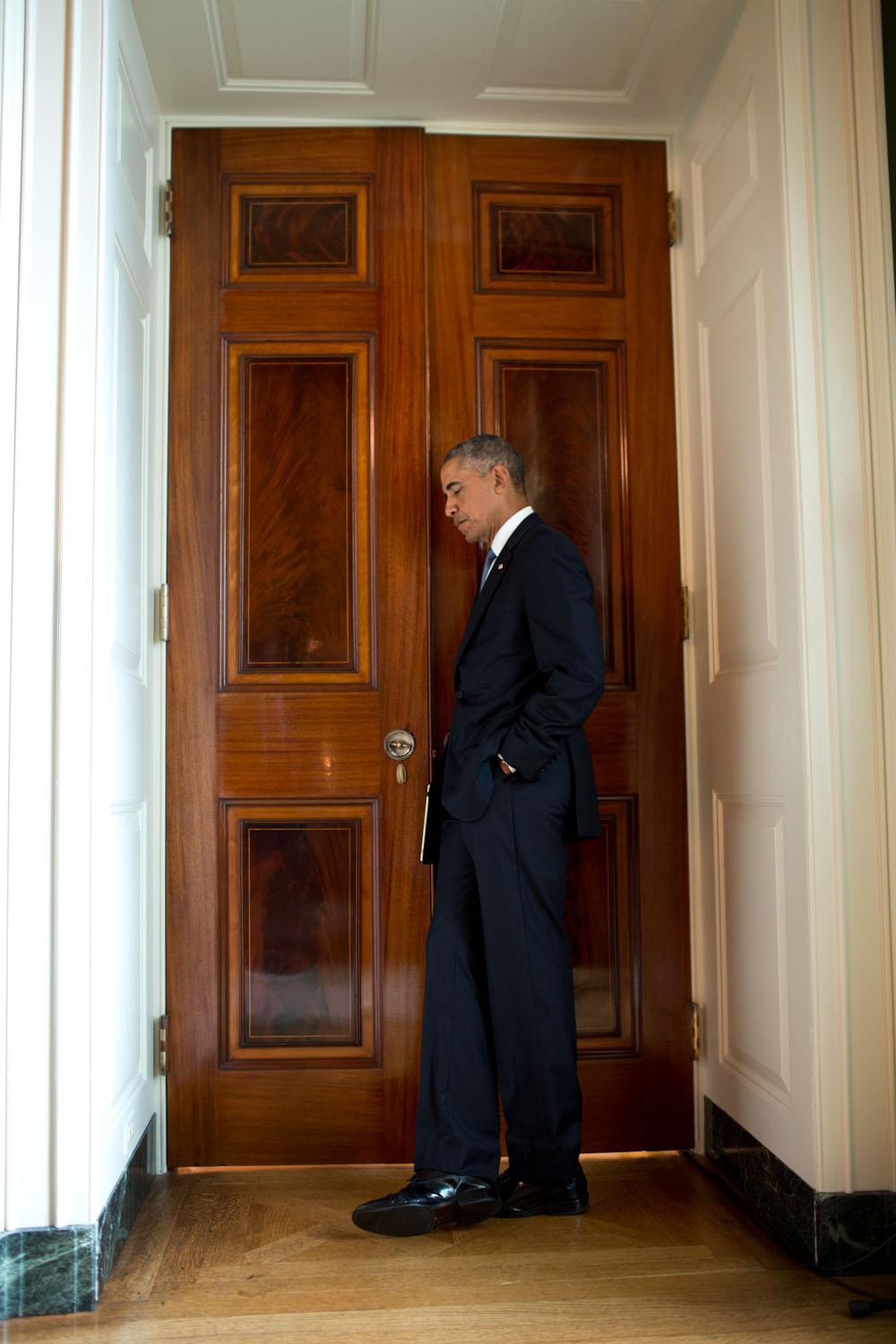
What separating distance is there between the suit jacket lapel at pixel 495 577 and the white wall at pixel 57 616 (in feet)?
2.49

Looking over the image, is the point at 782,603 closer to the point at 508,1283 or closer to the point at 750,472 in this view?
the point at 750,472

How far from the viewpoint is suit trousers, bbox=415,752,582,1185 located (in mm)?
2385

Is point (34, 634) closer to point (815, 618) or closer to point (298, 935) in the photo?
point (298, 935)

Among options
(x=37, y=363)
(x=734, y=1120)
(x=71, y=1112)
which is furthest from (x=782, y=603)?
(x=71, y=1112)

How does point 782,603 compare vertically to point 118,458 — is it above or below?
below

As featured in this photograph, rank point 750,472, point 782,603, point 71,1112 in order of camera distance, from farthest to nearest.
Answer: point 750,472 → point 782,603 → point 71,1112

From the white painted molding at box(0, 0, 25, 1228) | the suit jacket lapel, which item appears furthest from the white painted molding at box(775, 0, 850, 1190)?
the white painted molding at box(0, 0, 25, 1228)

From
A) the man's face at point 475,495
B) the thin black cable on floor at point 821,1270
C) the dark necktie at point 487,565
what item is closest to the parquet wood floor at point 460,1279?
the thin black cable on floor at point 821,1270

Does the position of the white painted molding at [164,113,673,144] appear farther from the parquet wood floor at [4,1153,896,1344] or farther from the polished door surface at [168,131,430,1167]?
the parquet wood floor at [4,1153,896,1344]

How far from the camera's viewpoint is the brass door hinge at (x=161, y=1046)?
2.69 metres

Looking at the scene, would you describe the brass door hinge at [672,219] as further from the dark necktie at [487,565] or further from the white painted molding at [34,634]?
the white painted molding at [34,634]

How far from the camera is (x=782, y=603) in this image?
227 cm

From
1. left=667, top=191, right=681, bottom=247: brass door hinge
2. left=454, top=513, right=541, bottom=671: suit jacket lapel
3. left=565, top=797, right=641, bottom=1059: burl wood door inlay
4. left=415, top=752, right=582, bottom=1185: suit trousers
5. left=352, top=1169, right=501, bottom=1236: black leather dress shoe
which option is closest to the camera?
left=352, top=1169, right=501, bottom=1236: black leather dress shoe

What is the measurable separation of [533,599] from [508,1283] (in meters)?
1.30
